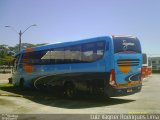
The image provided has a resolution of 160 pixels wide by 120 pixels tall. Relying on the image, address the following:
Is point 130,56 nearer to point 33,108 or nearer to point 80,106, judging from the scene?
point 80,106

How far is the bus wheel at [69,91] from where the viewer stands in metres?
17.6

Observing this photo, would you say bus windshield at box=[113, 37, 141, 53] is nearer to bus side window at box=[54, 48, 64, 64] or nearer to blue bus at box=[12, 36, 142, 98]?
blue bus at box=[12, 36, 142, 98]

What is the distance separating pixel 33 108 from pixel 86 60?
12.3ft

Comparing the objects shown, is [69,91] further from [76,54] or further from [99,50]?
[99,50]

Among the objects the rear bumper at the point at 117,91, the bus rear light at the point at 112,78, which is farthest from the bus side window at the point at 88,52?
the rear bumper at the point at 117,91

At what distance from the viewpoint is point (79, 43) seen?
56.2 ft

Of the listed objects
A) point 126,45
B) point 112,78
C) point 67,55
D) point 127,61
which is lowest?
point 112,78

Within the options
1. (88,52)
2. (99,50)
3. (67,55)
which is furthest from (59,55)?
(99,50)

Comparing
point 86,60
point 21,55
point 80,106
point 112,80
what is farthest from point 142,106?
point 21,55

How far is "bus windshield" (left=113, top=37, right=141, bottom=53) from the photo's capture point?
15242mm

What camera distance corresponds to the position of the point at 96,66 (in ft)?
51.2

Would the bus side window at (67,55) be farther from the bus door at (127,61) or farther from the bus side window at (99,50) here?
the bus door at (127,61)

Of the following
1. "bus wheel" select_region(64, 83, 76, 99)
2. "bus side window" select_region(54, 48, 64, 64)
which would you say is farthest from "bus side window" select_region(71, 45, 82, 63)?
"bus wheel" select_region(64, 83, 76, 99)

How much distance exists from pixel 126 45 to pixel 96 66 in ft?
5.86
